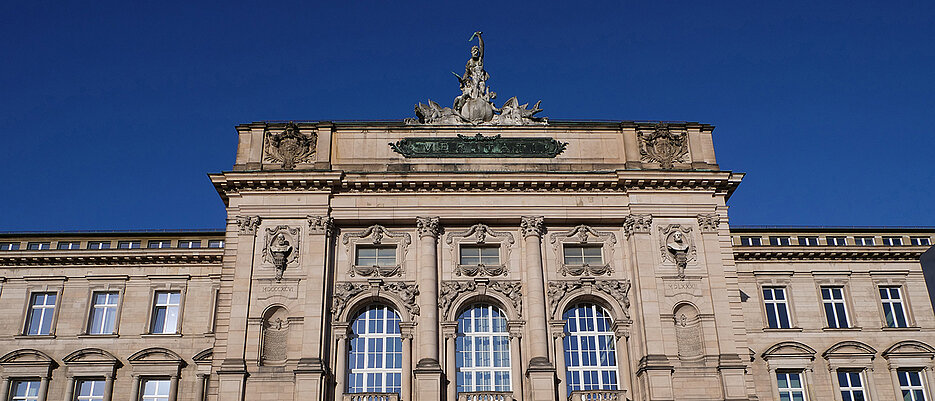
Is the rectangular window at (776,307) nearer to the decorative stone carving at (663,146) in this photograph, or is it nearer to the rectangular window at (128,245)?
the decorative stone carving at (663,146)

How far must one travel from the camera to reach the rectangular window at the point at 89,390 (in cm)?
3903

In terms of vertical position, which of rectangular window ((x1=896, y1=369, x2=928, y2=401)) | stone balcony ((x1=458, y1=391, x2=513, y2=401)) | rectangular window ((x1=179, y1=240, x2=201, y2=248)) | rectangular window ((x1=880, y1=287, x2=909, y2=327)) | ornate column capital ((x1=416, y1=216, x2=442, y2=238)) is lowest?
stone balcony ((x1=458, y1=391, x2=513, y2=401))

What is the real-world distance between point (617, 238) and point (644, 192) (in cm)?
228

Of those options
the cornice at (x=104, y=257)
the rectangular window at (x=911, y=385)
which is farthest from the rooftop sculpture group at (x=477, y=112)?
the rectangular window at (x=911, y=385)

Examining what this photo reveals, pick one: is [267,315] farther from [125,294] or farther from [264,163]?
[125,294]

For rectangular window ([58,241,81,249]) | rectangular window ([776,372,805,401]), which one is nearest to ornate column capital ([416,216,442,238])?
rectangular window ([776,372,805,401])

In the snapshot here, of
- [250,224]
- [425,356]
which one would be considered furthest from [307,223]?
Answer: [425,356]

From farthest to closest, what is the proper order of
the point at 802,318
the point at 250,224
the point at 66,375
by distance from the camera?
the point at 802,318 → the point at 66,375 → the point at 250,224

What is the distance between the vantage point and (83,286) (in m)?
41.5

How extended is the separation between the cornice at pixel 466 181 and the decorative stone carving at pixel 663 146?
4.55ft

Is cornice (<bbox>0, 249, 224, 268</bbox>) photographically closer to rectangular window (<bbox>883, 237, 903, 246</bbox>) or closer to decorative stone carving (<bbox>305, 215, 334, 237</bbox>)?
decorative stone carving (<bbox>305, 215, 334, 237</bbox>)

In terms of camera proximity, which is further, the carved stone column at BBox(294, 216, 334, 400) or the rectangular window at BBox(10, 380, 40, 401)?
the rectangular window at BBox(10, 380, 40, 401)

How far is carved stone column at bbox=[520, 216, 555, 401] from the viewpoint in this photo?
32.3 metres

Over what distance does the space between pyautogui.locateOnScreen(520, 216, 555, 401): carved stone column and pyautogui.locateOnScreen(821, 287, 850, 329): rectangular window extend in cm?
1589
